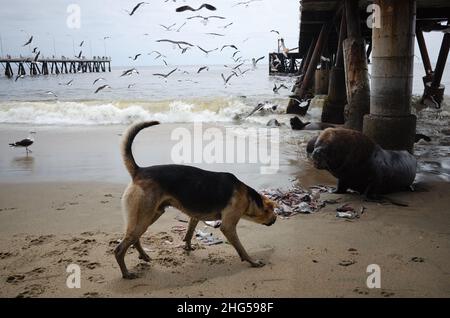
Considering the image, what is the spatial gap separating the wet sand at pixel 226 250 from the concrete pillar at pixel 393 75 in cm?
99

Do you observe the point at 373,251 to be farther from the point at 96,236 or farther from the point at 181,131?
the point at 181,131

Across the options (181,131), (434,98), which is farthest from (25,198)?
(434,98)

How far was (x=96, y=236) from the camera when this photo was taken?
14.9 feet

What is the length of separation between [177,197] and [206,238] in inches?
43.2

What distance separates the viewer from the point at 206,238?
4.59m

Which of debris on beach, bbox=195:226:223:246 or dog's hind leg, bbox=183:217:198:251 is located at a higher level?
dog's hind leg, bbox=183:217:198:251

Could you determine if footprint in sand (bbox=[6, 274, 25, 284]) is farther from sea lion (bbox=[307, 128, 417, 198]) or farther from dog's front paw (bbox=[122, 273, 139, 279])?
sea lion (bbox=[307, 128, 417, 198])

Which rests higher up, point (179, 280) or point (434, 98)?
point (434, 98)

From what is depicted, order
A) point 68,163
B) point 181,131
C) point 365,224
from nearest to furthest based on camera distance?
point 365,224 < point 68,163 < point 181,131

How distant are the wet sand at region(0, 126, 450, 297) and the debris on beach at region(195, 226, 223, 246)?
107mm

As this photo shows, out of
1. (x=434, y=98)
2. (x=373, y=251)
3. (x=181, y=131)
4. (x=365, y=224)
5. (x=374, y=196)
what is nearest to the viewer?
(x=373, y=251)

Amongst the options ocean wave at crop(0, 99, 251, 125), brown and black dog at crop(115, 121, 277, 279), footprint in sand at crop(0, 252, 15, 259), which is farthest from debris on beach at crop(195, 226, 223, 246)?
ocean wave at crop(0, 99, 251, 125)

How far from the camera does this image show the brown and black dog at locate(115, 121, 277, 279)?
351cm
